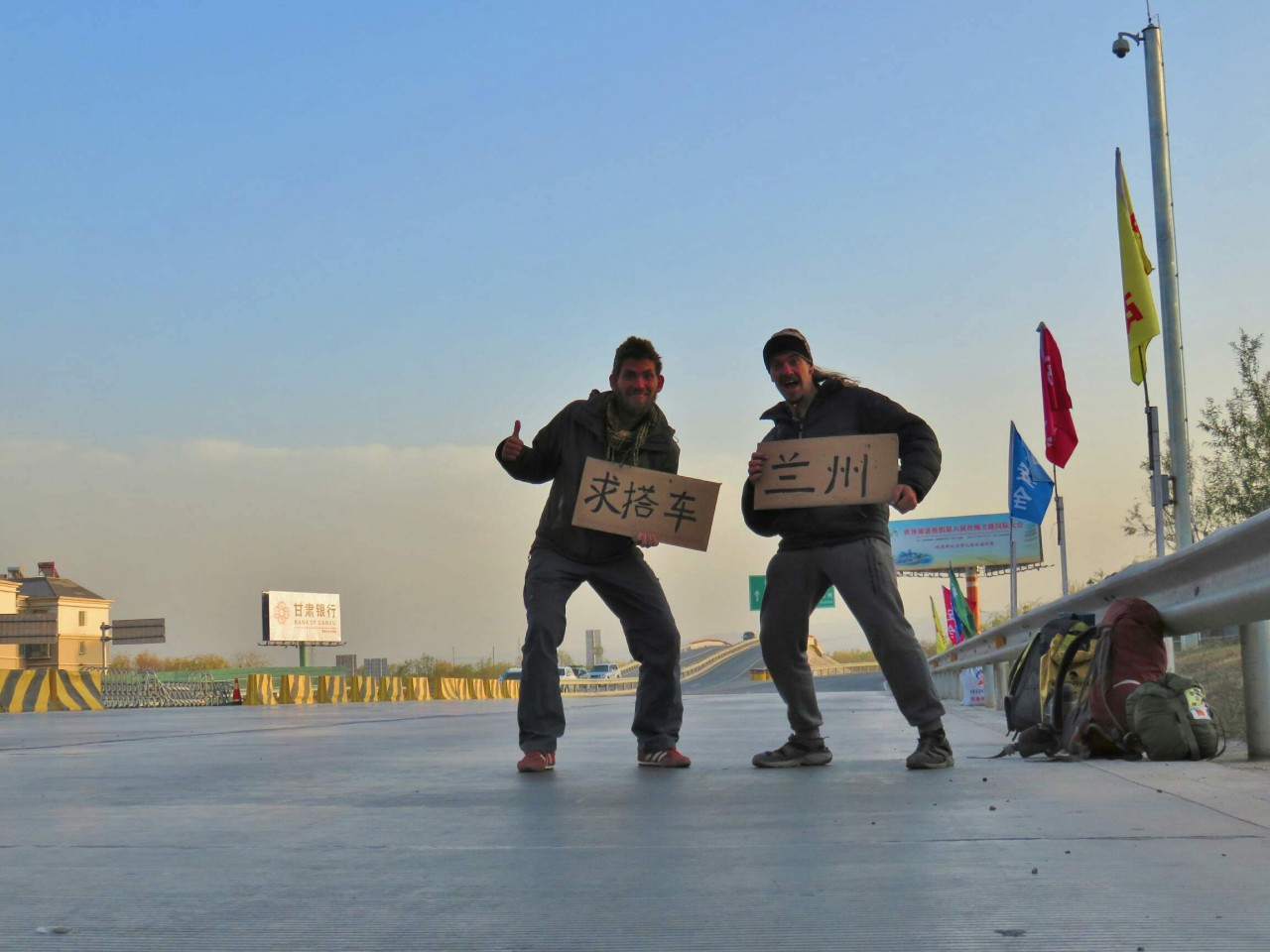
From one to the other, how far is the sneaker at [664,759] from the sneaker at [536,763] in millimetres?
435

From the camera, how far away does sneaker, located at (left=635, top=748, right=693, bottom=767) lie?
5.97 metres

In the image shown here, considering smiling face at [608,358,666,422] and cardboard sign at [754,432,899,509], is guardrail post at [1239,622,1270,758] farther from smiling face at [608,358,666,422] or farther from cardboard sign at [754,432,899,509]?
smiling face at [608,358,666,422]

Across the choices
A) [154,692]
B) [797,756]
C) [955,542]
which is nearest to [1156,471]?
[797,756]

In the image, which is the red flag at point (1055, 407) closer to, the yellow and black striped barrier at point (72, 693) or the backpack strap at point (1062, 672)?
the backpack strap at point (1062, 672)

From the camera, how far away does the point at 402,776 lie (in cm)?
558

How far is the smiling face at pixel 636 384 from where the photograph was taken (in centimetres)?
644

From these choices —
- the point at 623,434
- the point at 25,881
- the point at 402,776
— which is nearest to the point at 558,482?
the point at 623,434

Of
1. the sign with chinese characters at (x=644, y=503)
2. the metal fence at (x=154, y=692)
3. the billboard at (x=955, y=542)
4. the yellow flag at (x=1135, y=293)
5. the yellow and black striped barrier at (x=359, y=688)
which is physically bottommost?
the metal fence at (x=154, y=692)

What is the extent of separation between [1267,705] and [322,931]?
4.81 metres

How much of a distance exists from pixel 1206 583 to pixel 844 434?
163cm

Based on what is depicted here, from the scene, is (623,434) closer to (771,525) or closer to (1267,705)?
(771,525)

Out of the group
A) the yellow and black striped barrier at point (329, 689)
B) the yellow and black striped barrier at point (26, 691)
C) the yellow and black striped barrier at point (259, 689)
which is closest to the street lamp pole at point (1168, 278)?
the yellow and black striped barrier at point (26, 691)

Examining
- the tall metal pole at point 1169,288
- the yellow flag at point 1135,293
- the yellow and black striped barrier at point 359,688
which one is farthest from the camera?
the yellow and black striped barrier at point 359,688

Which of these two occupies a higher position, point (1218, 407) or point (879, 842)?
point (1218, 407)
